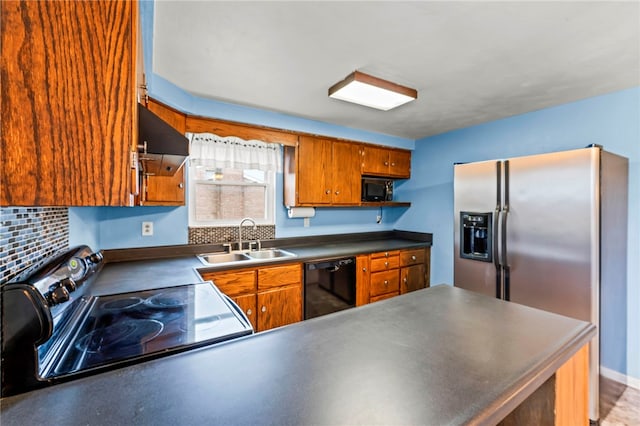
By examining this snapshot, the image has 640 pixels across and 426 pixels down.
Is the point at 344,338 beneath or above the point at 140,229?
beneath

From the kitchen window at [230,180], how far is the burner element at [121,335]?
5.44ft

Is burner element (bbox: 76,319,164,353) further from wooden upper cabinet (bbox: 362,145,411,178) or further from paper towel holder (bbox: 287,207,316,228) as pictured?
wooden upper cabinet (bbox: 362,145,411,178)

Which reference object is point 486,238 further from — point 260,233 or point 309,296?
point 260,233

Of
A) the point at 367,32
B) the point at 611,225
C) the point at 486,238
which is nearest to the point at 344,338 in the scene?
the point at 367,32

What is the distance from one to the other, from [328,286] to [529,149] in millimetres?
2385

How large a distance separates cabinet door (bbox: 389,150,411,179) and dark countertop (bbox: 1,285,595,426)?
280 cm

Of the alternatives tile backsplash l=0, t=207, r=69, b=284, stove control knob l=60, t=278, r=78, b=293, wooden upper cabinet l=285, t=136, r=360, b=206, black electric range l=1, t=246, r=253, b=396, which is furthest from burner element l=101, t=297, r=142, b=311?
wooden upper cabinet l=285, t=136, r=360, b=206

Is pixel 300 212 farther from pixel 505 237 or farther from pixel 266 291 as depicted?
pixel 505 237

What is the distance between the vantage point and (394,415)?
1.86ft

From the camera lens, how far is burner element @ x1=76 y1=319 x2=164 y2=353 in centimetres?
90

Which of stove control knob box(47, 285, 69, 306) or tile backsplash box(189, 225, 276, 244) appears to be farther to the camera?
tile backsplash box(189, 225, 276, 244)

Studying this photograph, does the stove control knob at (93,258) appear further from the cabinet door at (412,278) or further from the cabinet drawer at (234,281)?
the cabinet door at (412,278)

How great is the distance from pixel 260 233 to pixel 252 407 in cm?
245

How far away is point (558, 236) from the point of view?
1.85m
